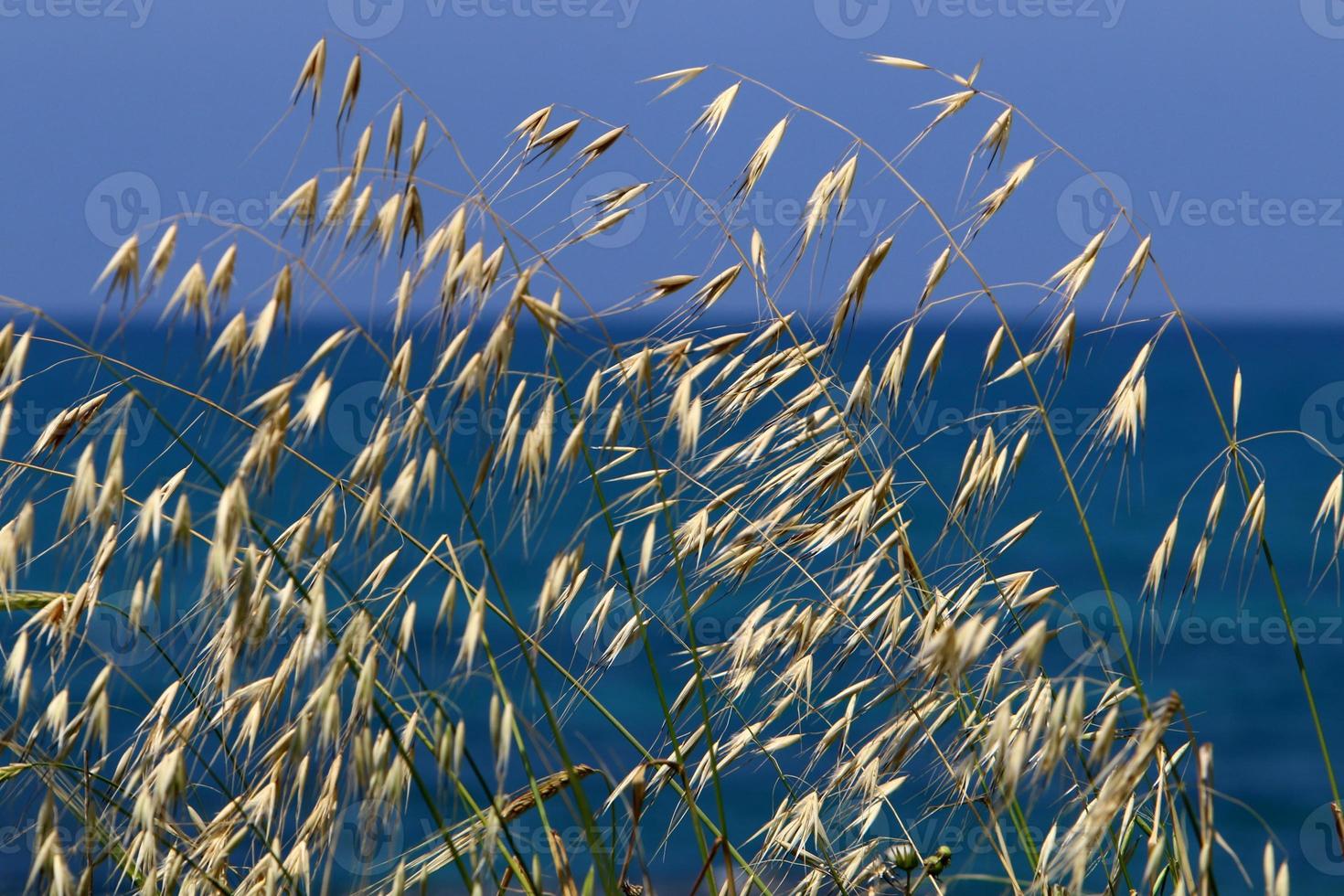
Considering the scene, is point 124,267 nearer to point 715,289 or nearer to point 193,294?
point 193,294

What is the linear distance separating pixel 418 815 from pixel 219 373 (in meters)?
5.87

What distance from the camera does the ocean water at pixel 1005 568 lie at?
1295mm

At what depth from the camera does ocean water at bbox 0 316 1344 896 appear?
1295 mm

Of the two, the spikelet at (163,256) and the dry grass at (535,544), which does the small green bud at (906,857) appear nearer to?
the dry grass at (535,544)

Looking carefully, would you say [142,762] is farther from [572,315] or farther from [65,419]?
[572,315]

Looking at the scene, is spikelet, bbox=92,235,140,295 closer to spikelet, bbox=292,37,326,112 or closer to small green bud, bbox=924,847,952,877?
spikelet, bbox=292,37,326,112

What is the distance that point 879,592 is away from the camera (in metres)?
1.58

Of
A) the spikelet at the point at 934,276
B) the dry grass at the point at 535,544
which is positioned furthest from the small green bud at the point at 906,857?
the spikelet at the point at 934,276

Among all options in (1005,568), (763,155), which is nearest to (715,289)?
(763,155)

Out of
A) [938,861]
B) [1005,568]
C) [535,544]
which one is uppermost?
[535,544]

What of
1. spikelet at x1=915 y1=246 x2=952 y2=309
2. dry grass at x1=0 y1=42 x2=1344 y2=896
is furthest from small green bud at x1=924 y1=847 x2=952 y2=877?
spikelet at x1=915 y1=246 x2=952 y2=309

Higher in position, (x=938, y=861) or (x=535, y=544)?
(x=535, y=544)

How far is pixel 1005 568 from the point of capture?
1078 centimetres

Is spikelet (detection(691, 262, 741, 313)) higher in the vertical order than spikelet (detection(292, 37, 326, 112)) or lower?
lower
